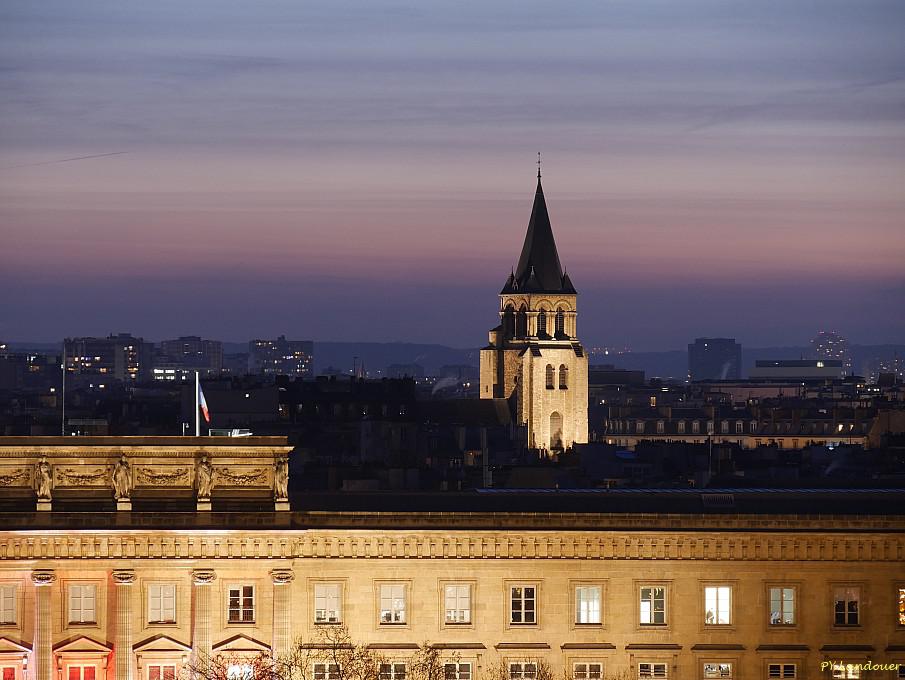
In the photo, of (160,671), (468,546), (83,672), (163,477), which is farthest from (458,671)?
(83,672)

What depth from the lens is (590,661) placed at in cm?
9569

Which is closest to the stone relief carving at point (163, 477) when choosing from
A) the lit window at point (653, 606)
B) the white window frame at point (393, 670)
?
the white window frame at point (393, 670)

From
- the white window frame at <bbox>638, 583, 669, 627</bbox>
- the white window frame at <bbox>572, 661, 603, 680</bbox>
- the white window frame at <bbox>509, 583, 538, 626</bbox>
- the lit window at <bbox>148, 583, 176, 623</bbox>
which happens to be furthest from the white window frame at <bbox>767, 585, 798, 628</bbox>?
the lit window at <bbox>148, 583, 176, 623</bbox>

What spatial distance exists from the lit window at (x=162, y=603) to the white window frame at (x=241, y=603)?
76.7 inches

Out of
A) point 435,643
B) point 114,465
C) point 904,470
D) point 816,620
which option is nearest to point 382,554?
point 435,643

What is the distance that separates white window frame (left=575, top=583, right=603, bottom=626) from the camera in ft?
316

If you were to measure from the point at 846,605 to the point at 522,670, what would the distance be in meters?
12.1

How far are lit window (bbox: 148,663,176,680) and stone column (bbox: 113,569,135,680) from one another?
2.58 ft

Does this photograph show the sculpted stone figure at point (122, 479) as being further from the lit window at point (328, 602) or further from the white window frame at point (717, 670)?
the white window frame at point (717, 670)

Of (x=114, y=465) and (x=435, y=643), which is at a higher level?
(x=114, y=465)

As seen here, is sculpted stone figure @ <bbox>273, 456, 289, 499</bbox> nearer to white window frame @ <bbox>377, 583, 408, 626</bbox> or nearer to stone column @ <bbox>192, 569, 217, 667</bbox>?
stone column @ <bbox>192, 569, 217, 667</bbox>

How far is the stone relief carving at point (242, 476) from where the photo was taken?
94.0 metres

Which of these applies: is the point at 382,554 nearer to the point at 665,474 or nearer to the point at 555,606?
the point at 555,606

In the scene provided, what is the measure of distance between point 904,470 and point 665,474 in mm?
16978
